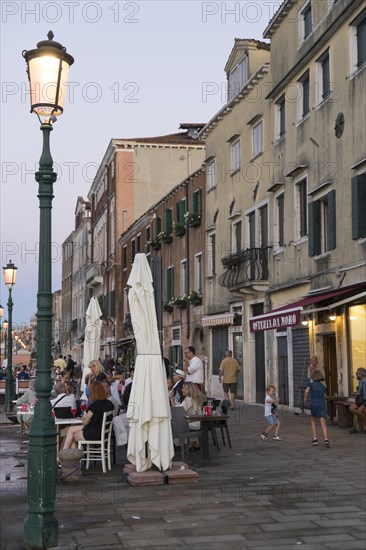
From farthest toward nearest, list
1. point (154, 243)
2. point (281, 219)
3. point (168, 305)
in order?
point (154, 243)
point (168, 305)
point (281, 219)

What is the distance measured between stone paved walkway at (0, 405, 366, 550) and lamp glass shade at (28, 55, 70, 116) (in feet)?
12.8

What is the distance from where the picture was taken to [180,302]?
32.4 meters

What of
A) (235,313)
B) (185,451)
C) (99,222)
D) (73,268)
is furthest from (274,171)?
(73,268)

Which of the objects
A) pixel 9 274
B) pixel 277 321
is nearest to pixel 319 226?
pixel 277 321

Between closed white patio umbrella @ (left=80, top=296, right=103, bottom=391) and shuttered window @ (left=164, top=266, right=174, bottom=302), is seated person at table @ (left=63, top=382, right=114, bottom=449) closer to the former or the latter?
closed white patio umbrella @ (left=80, top=296, right=103, bottom=391)

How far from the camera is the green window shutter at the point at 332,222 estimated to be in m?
18.1

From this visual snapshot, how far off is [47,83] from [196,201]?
2437 centimetres

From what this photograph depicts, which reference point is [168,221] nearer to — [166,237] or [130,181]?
[166,237]

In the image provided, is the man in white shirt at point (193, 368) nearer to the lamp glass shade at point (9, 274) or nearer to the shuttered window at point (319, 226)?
the shuttered window at point (319, 226)

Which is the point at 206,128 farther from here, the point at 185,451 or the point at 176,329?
the point at 185,451

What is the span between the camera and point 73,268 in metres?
76.6

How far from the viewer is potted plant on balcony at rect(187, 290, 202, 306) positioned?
3053cm

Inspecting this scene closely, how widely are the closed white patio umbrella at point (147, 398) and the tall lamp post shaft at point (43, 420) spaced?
3.13 metres

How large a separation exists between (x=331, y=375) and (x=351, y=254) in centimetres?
356
